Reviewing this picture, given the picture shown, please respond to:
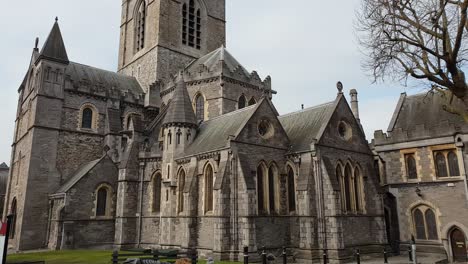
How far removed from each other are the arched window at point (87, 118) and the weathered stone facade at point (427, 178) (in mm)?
23202

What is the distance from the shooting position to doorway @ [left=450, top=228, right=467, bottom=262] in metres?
20.3

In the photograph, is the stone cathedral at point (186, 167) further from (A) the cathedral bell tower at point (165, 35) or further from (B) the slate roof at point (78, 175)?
(A) the cathedral bell tower at point (165, 35)

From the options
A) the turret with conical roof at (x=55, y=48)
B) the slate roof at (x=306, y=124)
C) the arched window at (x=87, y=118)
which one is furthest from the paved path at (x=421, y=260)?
the turret with conical roof at (x=55, y=48)

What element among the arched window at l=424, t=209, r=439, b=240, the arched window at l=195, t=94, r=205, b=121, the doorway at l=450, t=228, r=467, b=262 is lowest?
the doorway at l=450, t=228, r=467, b=262

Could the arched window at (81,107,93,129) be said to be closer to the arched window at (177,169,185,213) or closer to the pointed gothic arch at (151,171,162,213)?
the pointed gothic arch at (151,171,162,213)

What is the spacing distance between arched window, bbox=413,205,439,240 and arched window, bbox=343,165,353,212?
16.2ft

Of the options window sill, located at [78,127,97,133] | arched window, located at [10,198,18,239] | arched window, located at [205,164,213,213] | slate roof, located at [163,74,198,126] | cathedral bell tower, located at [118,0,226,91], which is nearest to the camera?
arched window, located at [205,164,213,213]

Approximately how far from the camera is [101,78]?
34531 mm

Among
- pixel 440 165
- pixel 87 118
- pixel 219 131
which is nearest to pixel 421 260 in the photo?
pixel 440 165

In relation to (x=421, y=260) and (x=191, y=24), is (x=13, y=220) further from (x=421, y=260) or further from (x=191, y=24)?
(x=421, y=260)

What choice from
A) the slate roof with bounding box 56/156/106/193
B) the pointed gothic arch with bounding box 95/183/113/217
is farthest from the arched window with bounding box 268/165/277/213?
the slate roof with bounding box 56/156/106/193

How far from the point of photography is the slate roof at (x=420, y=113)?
922 inches

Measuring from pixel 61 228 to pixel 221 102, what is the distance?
14.7 metres

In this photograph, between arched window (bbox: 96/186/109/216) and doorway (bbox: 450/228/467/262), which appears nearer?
doorway (bbox: 450/228/467/262)
